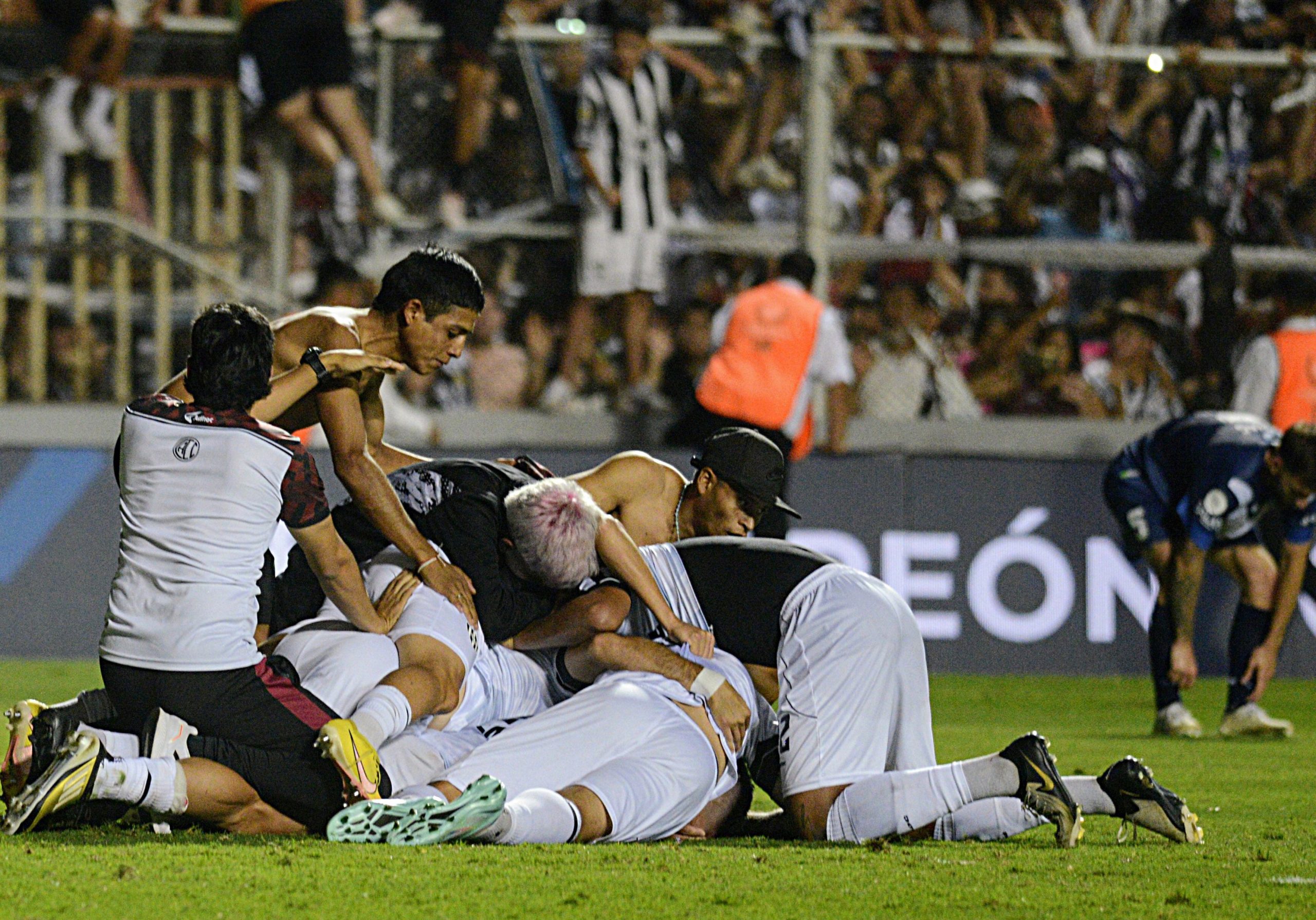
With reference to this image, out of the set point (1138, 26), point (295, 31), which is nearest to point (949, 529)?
point (1138, 26)

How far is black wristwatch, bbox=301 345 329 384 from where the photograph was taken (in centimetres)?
559

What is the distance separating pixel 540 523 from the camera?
5.34 m

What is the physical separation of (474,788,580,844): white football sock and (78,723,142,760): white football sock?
0.98 m

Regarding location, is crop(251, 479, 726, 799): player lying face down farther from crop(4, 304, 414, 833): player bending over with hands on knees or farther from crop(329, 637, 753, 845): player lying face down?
crop(4, 304, 414, 833): player bending over with hands on knees

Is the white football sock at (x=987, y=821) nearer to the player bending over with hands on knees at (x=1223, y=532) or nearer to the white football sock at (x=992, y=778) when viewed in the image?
the white football sock at (x=992, y=778)

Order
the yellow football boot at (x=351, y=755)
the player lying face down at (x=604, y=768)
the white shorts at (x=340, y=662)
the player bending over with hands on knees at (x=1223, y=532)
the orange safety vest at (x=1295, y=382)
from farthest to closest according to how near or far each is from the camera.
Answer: the orange safety vest at (x=1295, y=382)
the player bending over with hands on knees at (x=1223, y=532)
the white shorts at (x=340, y=662)
the player lying face down at (x=604, y=768)
the yellow football boot at (x=351, y=755)

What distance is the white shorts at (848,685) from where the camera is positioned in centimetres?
489

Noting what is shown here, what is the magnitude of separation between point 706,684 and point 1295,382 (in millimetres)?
6975

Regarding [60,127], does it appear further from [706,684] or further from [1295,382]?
[1295,382]

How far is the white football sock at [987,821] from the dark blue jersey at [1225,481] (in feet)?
12.2

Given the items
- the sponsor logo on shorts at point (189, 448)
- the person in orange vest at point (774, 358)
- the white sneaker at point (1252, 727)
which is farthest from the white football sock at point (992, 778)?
the person in orange vest at point (774, 358)

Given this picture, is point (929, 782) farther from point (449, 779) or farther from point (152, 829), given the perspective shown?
point (152, 829)

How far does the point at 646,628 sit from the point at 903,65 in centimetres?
707

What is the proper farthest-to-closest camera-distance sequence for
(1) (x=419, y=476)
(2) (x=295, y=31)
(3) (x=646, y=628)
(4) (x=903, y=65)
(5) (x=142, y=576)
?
(4) (x=903, y=65)
(2) (x=295, y=31)
(1) (x=419, y=476)
(3) (x=646, y=628)
(5) (x=142, y=576)
